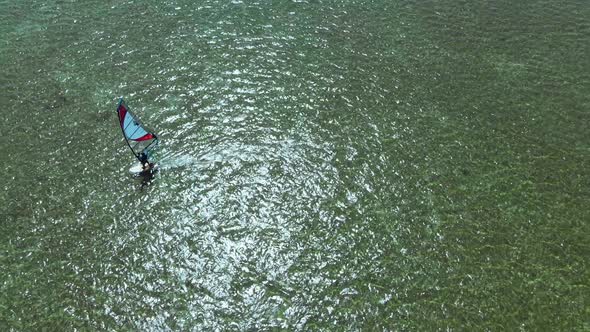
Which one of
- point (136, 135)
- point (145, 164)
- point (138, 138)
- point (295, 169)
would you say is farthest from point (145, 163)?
point (295, 169)

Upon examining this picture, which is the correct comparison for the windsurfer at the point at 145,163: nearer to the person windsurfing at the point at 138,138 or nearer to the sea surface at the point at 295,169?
the person windsurfing at the point at 138,138

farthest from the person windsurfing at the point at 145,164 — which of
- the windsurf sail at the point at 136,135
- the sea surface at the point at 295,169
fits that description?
the sea surface at the point at 295,169

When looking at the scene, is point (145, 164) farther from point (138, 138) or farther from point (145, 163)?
point (138, 138)

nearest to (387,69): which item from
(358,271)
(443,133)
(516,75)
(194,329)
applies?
(443,133)

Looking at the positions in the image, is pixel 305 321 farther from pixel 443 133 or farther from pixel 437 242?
pixel 443 133

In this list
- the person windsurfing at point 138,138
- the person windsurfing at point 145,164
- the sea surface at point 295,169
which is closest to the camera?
the sea surface at point 295,169

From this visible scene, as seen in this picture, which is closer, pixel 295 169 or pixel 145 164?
pixel 145 164

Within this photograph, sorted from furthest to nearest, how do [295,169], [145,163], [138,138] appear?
[295,169]
[138,138]
[145,163]
